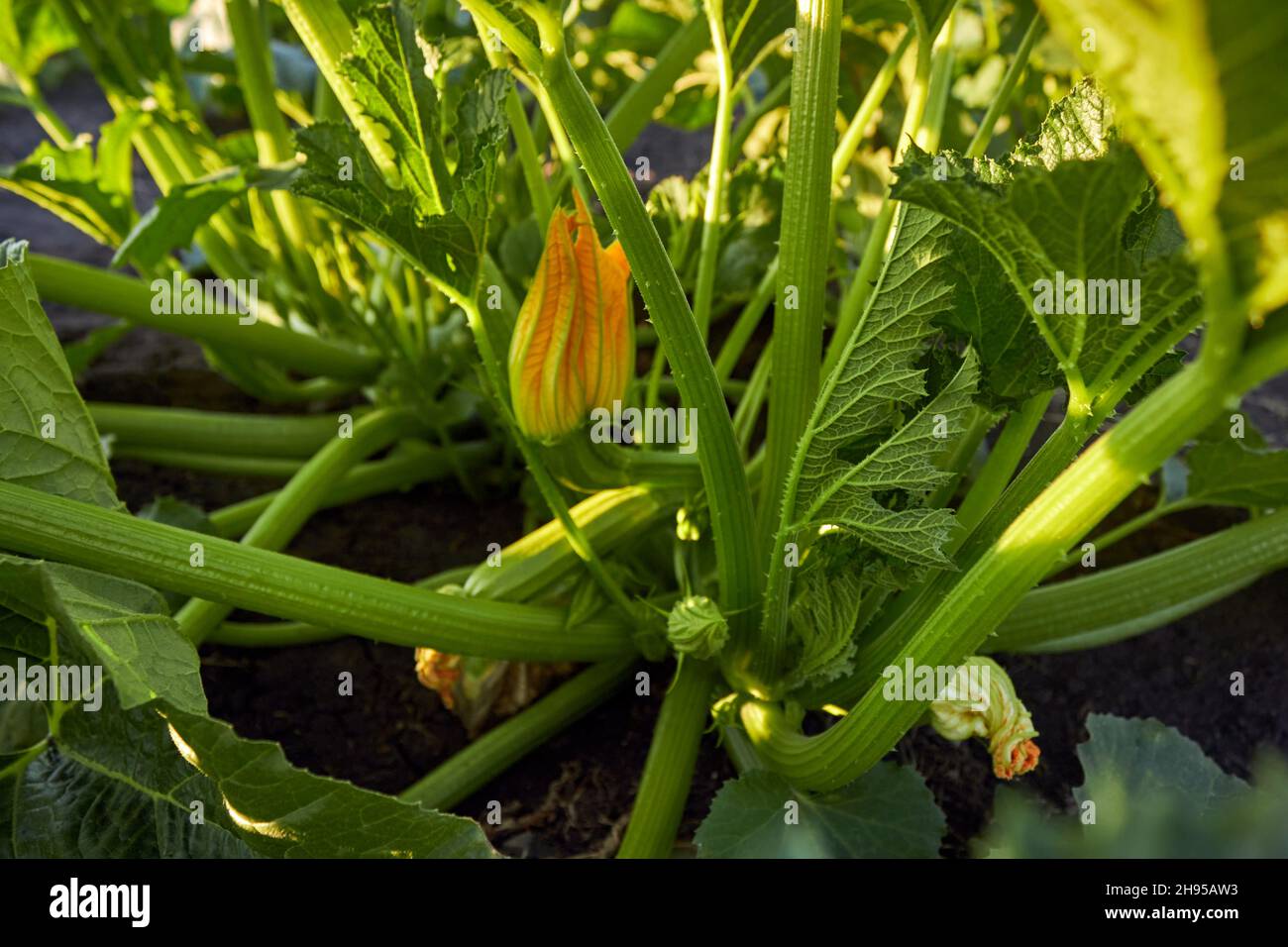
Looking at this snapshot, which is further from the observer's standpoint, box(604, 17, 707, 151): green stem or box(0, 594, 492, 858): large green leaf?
box(604, 17, 707, 151): green stem

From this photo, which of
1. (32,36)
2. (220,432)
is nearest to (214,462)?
(220,432)

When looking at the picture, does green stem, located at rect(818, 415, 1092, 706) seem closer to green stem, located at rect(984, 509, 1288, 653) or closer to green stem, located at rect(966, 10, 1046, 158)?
green stem, located at rect(984, 509, 1288, 653)

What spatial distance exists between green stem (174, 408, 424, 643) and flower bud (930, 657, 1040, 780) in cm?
80

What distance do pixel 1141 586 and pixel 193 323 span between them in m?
1.27

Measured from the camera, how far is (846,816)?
41.6 inches

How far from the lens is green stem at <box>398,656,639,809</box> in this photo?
50.3 inches

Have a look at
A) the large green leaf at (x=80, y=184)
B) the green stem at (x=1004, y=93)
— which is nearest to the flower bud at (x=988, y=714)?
the green stem at (x=1004, y=93)

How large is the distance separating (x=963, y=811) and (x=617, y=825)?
0.39 meters

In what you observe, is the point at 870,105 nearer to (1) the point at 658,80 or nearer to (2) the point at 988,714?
(1) the point at 658,80

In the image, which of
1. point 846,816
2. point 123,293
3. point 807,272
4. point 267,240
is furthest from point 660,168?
point 846,816

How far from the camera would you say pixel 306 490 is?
151 centimetres

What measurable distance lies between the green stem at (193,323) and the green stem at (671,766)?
82 cm

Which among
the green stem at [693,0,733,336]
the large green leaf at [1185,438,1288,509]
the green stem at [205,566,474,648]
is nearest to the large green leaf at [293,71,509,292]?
the green stem at [693,0,733,336]

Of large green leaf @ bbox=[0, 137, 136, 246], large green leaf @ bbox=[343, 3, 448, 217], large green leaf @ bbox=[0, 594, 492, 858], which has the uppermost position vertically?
large green leaf @ bbox=[0, 137, 136, 246]
